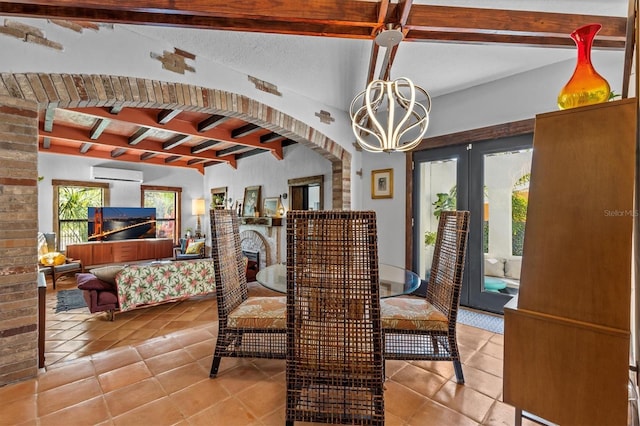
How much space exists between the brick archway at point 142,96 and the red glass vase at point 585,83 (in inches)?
106

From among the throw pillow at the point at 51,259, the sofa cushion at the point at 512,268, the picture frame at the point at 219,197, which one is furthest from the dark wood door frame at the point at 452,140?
the throw pillow at the point at 51,259

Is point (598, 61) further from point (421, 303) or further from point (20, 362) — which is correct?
point (20, 362)

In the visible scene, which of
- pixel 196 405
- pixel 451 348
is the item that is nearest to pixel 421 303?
pixel 451 348

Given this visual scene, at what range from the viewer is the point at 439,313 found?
2002mm

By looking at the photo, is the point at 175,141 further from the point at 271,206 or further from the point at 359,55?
the point at 359,55

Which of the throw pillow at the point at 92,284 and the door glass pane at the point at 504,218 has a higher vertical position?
the door glass pane at the point at 504,218

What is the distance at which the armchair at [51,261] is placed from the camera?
480cm

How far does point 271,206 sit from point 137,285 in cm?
310

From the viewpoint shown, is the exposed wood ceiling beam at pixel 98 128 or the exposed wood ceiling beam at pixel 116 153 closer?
the exposed wood ceiling beam at pixel 98 128

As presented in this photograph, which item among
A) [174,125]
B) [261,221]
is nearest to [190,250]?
[261,221]

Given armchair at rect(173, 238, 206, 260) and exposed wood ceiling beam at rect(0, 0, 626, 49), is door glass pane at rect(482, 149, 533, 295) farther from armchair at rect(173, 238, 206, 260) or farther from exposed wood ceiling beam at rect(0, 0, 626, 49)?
armchair at rect(173, 238, 206, 260)

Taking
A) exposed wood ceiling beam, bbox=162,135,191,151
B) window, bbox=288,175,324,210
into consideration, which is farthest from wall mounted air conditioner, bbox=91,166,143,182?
window, bbox=288,175,324,210

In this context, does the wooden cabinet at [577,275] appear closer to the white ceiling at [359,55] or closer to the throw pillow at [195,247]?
the white ceiling at [359,55]

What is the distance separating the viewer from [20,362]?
1.93 meters
